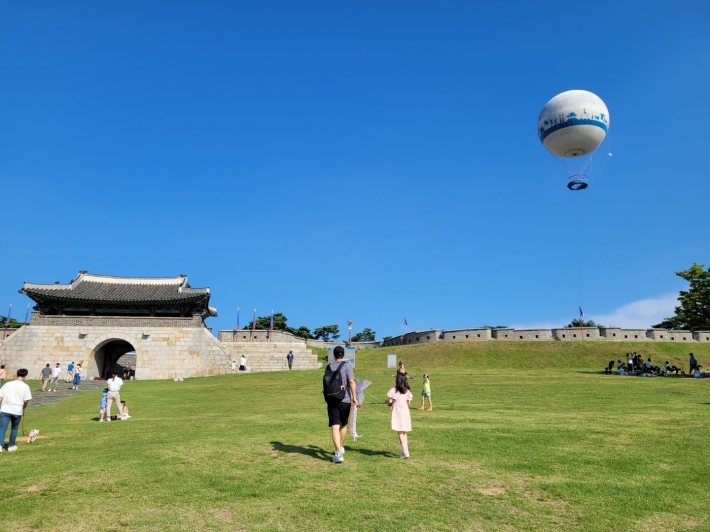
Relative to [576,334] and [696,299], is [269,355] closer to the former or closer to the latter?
[576,334]

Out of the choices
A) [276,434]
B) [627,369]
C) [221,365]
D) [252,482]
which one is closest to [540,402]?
[276,434]

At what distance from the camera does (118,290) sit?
45.4 meters

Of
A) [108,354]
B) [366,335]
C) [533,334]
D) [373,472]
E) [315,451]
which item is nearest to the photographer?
[373,472]

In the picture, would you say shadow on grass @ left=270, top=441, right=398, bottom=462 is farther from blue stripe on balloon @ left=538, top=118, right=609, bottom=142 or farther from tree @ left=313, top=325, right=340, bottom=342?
tree @ left=313, top=325, right=340, bottom=342

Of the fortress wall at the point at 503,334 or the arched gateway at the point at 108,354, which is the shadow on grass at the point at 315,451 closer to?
the arched gateway at the point at 108,354

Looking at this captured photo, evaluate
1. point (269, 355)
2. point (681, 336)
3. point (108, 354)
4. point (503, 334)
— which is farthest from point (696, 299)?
point (108, 354)

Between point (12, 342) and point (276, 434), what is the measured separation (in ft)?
127

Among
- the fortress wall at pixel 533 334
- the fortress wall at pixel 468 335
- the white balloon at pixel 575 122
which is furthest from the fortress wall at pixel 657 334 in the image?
Answer: the white balloon at pixel 575 122

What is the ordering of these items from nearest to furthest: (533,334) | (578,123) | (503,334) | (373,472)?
(373,472) → (578,123) → (533,334) → (503,334)

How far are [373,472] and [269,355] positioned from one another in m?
36.4

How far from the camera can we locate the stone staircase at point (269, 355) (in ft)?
137

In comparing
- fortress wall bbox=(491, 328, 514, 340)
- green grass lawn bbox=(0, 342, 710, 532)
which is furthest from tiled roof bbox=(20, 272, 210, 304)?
fortress wall bbox=(491, 328, 514, 340)

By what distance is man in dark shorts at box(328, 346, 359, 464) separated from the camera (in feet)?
26.8

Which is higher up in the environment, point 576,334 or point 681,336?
point 576,334
